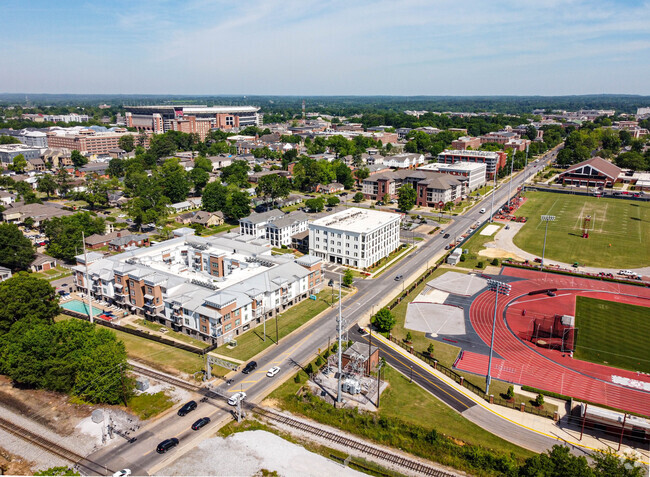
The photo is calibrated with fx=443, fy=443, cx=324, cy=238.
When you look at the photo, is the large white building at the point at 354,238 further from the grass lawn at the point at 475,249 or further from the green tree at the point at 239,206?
the green tree at the point at 239,206

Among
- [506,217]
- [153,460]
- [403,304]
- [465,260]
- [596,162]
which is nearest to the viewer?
[153,460]

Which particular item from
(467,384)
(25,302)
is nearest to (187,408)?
(25,302)

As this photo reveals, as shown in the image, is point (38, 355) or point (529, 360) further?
point (529, 360)

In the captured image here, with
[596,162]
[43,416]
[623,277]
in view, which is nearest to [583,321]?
[623,277]

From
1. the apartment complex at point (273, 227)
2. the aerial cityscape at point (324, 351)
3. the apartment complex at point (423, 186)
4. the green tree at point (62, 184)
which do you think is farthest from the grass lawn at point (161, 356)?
the green tree at point (62, 184)

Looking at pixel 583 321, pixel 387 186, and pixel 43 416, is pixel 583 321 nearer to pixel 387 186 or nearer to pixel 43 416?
pixel 43 416

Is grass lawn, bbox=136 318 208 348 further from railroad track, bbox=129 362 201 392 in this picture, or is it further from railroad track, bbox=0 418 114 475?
railroad track, bbox=0 418 114 475

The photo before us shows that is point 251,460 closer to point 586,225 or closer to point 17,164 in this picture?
point 586,225
